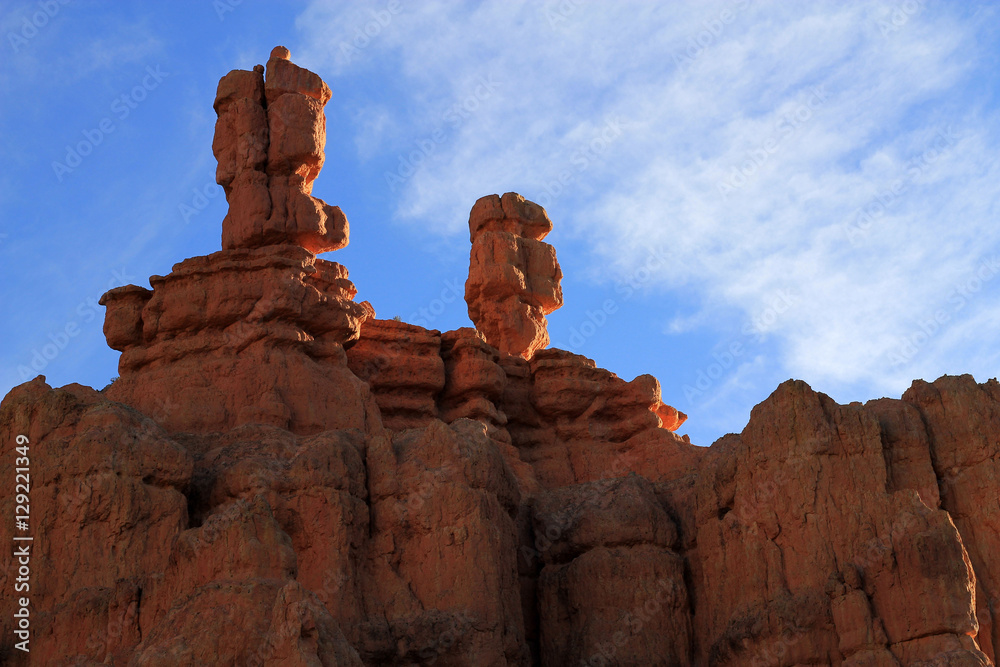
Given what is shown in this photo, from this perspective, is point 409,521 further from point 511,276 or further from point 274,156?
point 511,276

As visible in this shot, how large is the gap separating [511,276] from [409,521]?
1508 cm

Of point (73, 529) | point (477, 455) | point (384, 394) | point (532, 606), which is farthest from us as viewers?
point (384, 394)

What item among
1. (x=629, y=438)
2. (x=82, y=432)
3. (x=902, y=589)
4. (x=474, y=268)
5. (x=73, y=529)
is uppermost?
(x=474, y=268)

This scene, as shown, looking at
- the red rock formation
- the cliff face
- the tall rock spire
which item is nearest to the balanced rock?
the tall rock spire

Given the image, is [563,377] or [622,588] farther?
[563,377]

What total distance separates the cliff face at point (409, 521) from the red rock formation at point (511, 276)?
20.2 feet

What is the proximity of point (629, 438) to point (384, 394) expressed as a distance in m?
6.43

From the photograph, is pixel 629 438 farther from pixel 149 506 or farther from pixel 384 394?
pixel 149 506

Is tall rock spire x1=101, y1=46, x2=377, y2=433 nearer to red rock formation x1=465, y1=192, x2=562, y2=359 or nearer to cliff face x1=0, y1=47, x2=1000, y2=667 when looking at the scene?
cliff face x1=0, y1=47, x2=1000, y2=667

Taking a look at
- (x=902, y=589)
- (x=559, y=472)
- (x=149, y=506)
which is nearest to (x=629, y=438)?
(x=559, y=472)

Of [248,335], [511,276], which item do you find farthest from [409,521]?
[511,276]

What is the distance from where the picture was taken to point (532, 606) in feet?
93.2

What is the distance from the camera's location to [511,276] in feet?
131

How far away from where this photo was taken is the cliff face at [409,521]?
23375 mm
